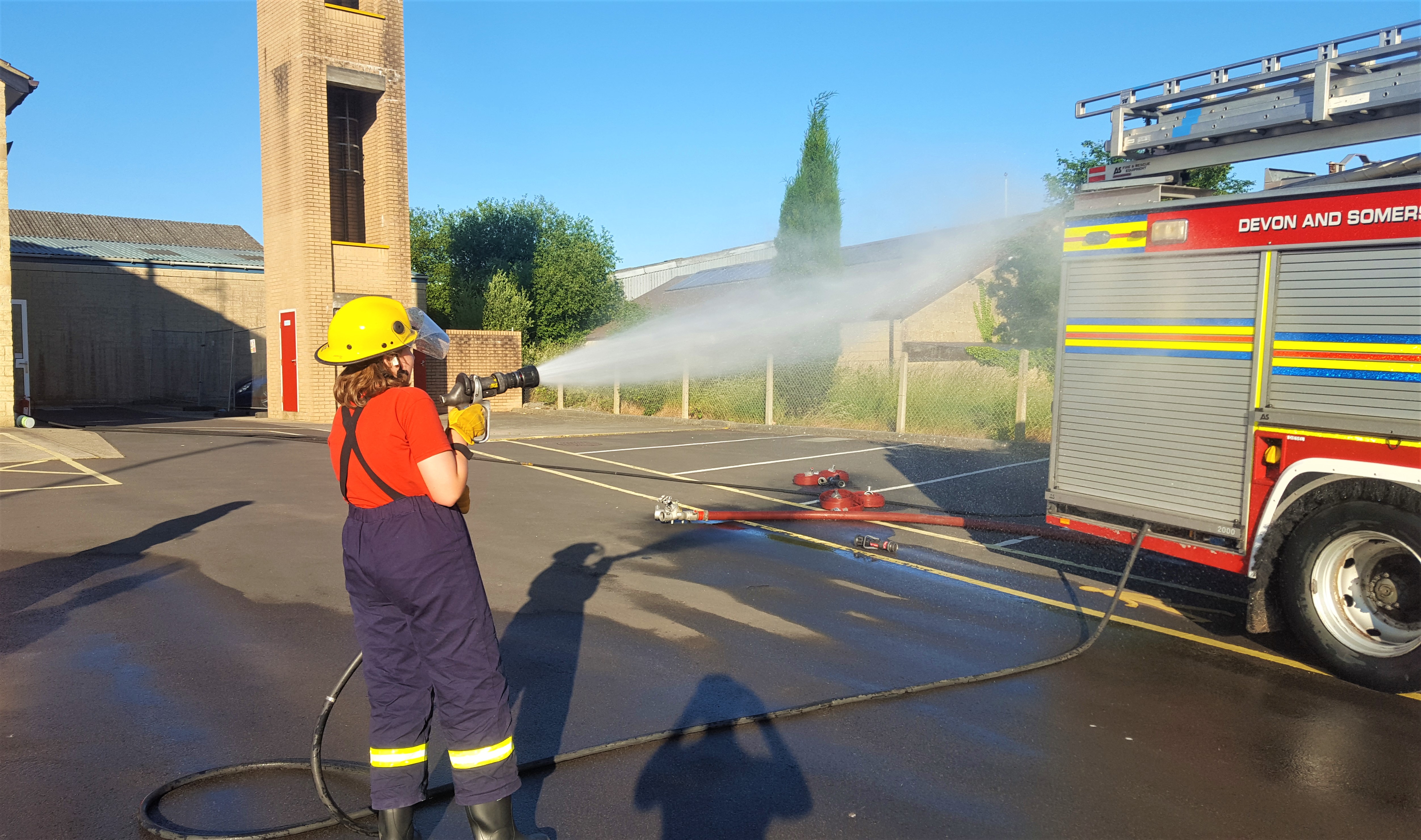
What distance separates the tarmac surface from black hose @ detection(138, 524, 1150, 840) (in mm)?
48

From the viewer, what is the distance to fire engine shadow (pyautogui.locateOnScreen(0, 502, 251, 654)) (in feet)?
19.1

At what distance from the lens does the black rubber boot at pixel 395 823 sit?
3150 millimetres

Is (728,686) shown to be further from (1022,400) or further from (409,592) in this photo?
(1022,400)

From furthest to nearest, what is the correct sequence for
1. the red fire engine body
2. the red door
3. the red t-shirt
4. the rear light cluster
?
the red door
the rear light cluster
the red fire engine body
the red t-shirt

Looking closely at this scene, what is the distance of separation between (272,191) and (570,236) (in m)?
13.3

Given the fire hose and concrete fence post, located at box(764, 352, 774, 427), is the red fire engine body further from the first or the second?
concrete fence post, located at box(764, 352, 774, 427)

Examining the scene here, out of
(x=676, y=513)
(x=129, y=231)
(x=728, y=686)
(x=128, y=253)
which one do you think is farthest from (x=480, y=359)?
(x=129, y=231)

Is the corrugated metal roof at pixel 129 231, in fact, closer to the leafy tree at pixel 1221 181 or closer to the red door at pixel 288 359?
the red door at pixel 288 359

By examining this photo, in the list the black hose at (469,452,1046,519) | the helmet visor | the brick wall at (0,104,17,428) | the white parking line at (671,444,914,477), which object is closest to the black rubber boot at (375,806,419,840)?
the helmet visor

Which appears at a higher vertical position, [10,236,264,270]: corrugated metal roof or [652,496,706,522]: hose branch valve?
[10,236,264,270]: corrugated metal roof

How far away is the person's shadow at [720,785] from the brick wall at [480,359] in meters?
22.6

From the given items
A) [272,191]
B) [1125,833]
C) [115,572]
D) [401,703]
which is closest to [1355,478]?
[1125,833]

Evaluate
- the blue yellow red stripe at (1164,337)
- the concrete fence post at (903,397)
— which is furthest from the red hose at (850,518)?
the concrete fence post at (903,397)

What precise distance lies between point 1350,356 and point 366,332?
508 cm
